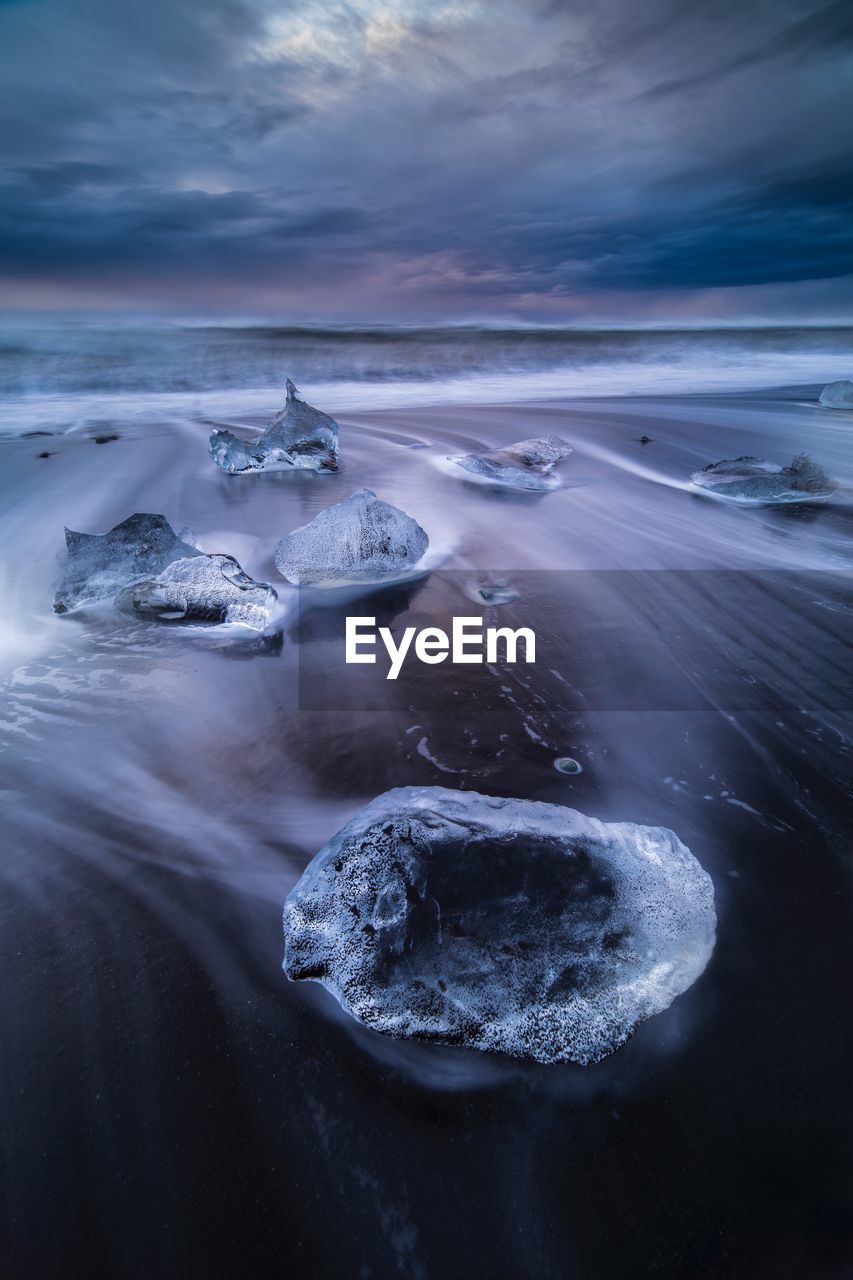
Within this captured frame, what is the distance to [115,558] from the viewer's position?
2.22 m

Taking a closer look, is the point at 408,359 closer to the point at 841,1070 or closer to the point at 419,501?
the point at 419,501

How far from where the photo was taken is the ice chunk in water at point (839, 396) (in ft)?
19.9

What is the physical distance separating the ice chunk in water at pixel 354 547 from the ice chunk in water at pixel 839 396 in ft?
19.2

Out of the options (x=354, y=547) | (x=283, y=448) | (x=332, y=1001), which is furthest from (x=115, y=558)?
(x=283, y=448)

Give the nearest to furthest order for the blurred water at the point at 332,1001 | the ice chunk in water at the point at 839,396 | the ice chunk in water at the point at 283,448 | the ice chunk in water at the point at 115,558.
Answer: the blurred water at the point at 332,1001
the ice chunk in water at the point at 115,558
the ice chunk in water at the point at 283,448
the ice chunk in water at the point at 839,396

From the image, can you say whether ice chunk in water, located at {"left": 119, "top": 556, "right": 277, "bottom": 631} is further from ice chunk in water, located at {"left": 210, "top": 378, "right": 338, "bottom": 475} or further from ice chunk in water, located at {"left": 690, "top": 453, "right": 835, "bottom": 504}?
ice chunk in water, located at {"left": 690, "top": 453, "right": 835, "bottom": 504}

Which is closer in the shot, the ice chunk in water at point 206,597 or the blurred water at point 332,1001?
the blurred water at point 332,1001

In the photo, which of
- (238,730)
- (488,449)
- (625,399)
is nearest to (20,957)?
(238,730)

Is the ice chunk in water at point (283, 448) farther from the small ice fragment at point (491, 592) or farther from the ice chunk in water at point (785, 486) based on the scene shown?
the ice chunk in water at point (785, 486)

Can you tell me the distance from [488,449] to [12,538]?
3.03m

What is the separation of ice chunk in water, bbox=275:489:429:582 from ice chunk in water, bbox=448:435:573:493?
1.49 m

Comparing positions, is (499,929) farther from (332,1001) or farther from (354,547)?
(354,547)

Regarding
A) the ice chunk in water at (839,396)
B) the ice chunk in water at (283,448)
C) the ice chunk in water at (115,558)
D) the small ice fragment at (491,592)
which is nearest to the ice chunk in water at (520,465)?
the ice chunk in water at (283,448)

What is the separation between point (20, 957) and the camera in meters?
0.98
